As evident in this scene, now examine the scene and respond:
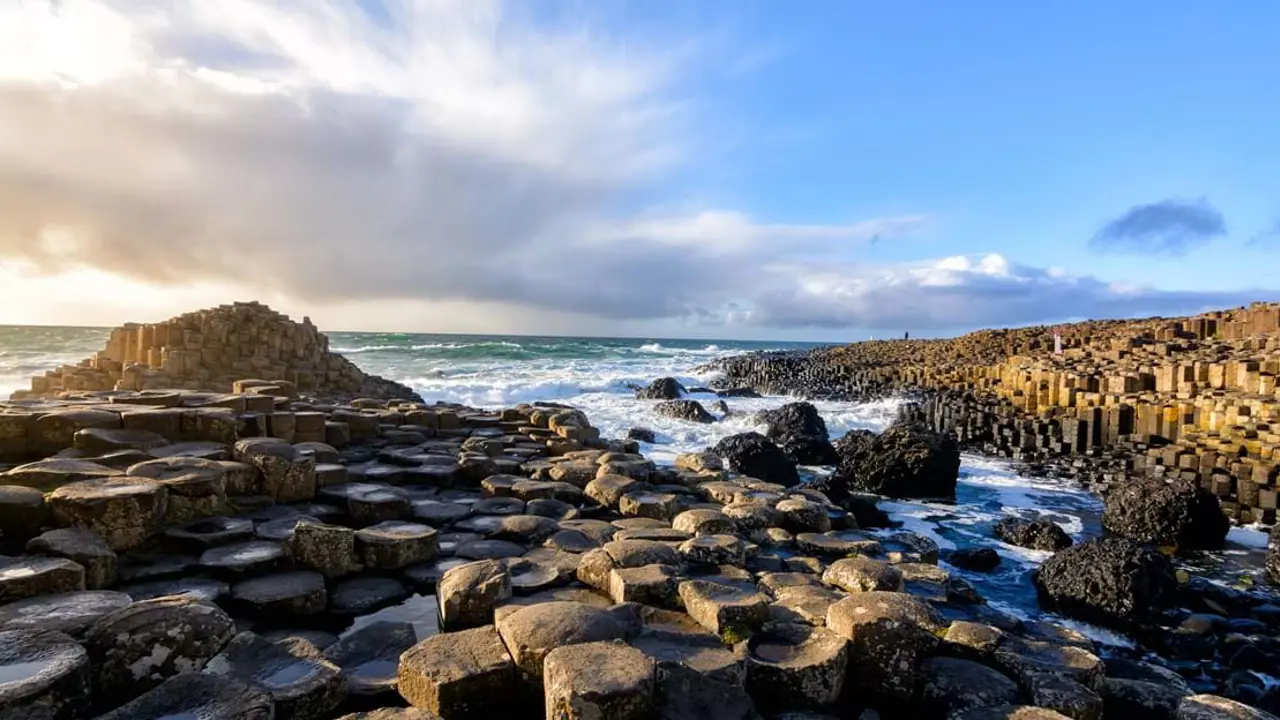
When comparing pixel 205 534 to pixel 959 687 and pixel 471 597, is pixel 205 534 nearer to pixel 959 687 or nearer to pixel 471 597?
pixel 471 597

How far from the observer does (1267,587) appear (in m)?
7.03

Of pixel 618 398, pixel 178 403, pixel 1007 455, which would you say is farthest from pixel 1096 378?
pixel 178 403

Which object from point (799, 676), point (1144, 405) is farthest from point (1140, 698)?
point (1144, 405)

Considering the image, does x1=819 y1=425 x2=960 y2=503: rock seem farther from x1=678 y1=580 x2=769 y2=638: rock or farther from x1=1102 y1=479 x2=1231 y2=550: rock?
x1=678 y1=580 x2=769 y2=638: rock

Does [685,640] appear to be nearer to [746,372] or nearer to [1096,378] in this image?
[1096,378]

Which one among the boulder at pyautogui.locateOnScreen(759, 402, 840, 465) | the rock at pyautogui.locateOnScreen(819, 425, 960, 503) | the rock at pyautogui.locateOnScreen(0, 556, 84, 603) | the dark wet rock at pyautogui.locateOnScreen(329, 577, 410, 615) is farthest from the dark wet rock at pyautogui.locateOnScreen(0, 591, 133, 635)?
the boulder at pyautogui.locateOnScreen(759, 402, 840, 465)

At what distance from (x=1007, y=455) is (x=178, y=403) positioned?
56.5ft

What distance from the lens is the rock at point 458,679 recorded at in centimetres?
253

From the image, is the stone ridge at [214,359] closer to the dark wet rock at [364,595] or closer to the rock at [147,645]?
the dark wet rock at [364,595]

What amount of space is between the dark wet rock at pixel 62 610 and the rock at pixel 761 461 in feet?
30.5

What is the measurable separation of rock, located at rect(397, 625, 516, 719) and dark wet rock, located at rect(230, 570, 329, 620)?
3.64 feet

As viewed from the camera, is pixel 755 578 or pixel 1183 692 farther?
pixel 755 578

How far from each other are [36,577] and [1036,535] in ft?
30.3

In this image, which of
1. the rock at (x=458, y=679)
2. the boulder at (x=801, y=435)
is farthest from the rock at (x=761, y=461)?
the rock at (x=458, y=679)
